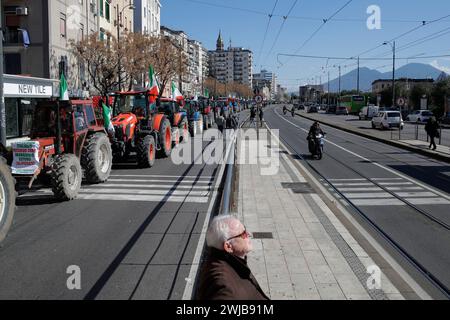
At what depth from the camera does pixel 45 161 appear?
12070mm

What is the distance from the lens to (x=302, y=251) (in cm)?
779

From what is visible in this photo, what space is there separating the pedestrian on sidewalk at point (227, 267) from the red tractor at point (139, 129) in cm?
1514

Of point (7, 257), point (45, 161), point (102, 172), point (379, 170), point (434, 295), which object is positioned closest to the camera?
point (434, 295)

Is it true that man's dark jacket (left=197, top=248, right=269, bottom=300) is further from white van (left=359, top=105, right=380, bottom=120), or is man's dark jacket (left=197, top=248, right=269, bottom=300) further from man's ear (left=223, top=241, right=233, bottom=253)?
white van (left=359, top=105, right=380, bottom=120)

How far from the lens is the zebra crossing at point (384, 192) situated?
12531mm

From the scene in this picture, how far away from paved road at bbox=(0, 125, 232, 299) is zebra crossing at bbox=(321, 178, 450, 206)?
12.3ft

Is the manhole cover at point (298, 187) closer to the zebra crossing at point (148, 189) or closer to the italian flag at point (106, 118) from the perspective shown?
the zebra crossing at point (148, 189)

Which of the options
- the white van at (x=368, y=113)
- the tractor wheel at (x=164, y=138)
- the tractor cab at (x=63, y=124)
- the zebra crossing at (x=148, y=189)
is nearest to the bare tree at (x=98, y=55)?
the tractor wheel at (x=164, y=138)

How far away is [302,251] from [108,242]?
10.3ft

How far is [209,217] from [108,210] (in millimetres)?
2265

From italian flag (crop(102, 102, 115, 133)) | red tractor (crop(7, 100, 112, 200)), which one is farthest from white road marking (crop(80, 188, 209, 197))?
italian flag (crop(102, 102, 115, 133))
